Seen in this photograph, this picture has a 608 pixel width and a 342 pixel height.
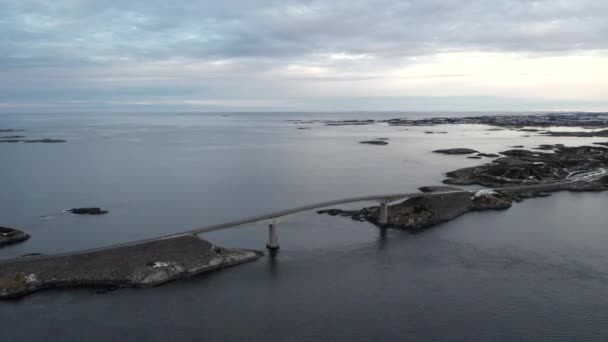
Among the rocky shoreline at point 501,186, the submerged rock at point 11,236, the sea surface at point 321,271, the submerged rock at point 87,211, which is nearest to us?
the sea surface at point 321,271

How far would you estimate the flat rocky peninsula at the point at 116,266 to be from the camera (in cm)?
2794

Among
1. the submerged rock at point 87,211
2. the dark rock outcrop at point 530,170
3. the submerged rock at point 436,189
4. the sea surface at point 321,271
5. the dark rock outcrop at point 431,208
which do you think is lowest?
the sea surface at point 321,271

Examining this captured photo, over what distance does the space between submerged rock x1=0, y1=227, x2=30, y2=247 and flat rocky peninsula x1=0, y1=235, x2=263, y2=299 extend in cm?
854

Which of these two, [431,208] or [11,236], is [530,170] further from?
[11,236]

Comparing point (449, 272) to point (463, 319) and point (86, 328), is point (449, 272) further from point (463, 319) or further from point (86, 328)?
point (86, 328)

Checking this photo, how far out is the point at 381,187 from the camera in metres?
61.6

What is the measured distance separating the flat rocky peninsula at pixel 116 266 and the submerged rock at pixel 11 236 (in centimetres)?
854

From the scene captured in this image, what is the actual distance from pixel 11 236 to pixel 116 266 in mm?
14403

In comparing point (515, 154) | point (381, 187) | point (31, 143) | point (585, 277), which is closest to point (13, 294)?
point (585, 277)

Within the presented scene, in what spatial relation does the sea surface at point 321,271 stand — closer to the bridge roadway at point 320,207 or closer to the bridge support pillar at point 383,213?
the bridge support pillar at point 383,213

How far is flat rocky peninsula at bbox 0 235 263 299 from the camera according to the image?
27.9m

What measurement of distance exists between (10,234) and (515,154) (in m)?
80.9

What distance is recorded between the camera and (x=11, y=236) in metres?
37.4

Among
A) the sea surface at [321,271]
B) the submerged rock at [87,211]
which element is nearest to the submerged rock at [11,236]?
the sea surface at [321,271]
